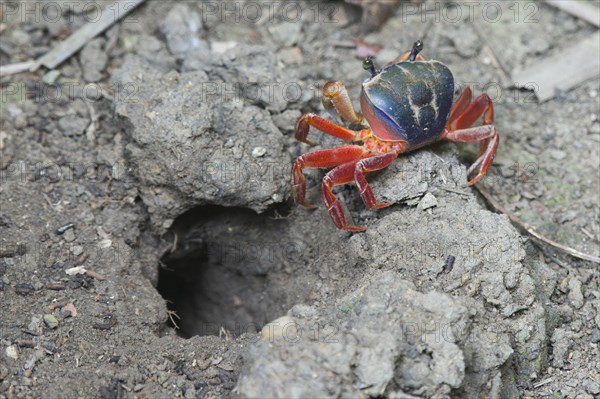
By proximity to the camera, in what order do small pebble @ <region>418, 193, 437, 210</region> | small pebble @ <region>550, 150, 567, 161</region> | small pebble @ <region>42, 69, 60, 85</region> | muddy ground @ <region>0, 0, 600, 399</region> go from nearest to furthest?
muddy ground @ <region>0, 0, 600, 399</region> → small pebble @ <region>418, 193, 437, 210</region> → small pebble @ <region>550, 150, 567, 161</region> → small pebble @ <region>42, 69, 60, 85</region>

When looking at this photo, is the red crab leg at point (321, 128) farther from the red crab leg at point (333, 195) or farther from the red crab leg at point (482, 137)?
the red crab leg at point (482, 137)

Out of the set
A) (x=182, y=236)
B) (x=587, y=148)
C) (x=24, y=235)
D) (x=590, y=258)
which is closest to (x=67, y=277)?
(x=24, y=235)

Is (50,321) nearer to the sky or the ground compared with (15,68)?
nearer to the ground

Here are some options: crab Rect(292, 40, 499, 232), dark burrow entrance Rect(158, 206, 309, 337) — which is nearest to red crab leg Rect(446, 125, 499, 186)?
crab Rect(292, 40, 499, 232)

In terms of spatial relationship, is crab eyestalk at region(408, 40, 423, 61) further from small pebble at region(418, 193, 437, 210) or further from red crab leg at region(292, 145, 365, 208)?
small pebble at region(418, 193, 437, 210)

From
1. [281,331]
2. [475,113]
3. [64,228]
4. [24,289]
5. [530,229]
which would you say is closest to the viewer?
[281,331]

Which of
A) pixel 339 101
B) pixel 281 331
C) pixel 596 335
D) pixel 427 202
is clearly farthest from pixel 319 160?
pixel 596 335

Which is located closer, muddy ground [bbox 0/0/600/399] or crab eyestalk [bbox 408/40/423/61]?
muddy ground [bbox 0/0/600/399]

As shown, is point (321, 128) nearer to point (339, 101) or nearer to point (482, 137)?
point (339, 101)
